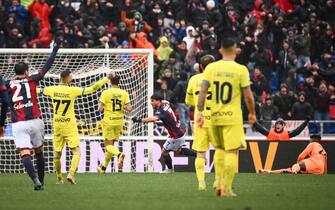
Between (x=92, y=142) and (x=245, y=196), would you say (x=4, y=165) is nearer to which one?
(x=92, y=142)

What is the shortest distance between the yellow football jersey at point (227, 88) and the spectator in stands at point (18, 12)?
17.3 metres

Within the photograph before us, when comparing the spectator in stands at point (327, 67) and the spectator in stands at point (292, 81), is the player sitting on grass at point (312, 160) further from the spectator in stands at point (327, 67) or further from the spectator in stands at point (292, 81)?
the spectator in stands at point (327, 67)

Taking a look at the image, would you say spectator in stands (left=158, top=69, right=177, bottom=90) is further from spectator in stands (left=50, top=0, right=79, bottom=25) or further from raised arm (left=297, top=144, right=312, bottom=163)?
raised arm (left=297, top=144, right=312, bottom=163)

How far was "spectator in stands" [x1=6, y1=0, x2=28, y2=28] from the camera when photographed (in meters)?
30.8

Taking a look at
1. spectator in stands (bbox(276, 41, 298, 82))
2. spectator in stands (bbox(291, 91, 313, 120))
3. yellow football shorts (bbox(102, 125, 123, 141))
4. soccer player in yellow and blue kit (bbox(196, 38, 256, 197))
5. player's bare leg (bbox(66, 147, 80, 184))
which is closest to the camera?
soccer player in yellow and blue kit (bbox(196, 38, 256, 197))

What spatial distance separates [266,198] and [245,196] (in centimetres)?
41

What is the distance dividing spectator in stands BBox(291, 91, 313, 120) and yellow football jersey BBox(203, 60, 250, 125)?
1384 cm

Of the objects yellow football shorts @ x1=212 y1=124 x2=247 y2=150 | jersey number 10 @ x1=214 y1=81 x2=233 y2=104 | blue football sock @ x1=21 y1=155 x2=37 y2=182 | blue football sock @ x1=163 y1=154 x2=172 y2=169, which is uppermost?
jersey number 10 @ x1=214 y1=81 x2=233 y2=104

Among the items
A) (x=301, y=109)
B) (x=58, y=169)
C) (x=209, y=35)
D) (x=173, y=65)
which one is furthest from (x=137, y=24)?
(x=58, y=169)

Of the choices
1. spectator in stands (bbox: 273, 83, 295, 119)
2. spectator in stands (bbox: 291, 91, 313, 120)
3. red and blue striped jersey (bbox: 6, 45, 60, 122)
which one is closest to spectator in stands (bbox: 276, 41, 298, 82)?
spectator in stands (bbox: 273, 83, 295, 119)

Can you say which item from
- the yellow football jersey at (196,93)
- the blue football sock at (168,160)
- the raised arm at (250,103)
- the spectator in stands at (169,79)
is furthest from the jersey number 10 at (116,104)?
the raised arm at (250,103)

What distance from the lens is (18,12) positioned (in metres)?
31.0

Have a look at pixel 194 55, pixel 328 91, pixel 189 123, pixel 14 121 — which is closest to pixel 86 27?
pixel 194 55

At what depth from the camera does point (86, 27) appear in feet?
101
